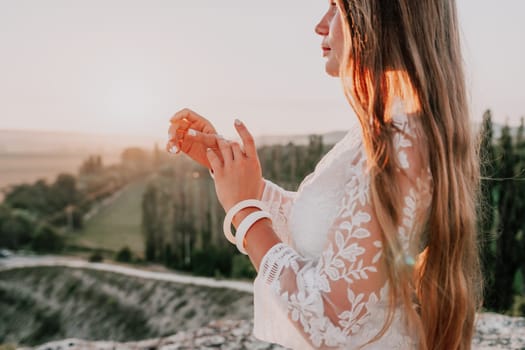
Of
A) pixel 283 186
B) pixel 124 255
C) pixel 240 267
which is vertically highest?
pixel 283 186

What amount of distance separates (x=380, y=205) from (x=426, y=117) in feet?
0.62

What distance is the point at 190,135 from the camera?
1.14m

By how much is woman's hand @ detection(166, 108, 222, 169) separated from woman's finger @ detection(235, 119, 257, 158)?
0.07 meters

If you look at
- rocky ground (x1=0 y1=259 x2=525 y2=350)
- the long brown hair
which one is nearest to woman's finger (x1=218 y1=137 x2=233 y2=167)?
the long brown hair

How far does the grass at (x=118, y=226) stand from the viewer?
175 inches

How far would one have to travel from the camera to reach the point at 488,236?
4.22m

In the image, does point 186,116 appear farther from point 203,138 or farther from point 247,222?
point 247,222

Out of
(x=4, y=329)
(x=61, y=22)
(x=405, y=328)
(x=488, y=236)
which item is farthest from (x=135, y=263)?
(x=405, y=328)

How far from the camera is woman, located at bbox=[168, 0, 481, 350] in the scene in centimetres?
92

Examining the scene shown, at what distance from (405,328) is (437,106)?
431 millimetres

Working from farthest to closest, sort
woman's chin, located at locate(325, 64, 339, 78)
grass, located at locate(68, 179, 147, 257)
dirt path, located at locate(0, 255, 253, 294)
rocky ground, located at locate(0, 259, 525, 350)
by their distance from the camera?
1. grass, located at locate(68, 179, 147, 257)
2. dirt path, located at locate(0, 255, 253, 294)
3. rocky ground, located at locate(0, 259, 525, 350)
4. woman's chin, located at locate(325, 64, 339, 78)

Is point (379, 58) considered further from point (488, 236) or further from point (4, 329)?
point (4, 329)

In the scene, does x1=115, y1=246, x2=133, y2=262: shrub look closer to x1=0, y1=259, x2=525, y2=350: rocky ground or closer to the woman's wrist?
x1=0, y1=259, x2=525, y2=350: rocky ground

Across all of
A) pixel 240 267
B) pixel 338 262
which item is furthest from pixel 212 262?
pixel 338 262
